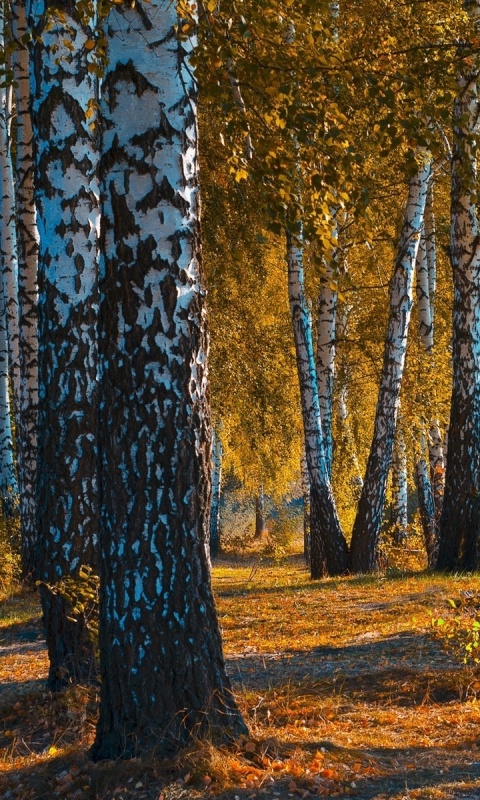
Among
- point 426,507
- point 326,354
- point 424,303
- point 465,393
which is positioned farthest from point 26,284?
point 426,507

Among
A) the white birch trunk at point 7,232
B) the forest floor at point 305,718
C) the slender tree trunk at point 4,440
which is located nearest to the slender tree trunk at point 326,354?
the white birch trunk at point 7,232

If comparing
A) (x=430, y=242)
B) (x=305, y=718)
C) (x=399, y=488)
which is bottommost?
(x=305, y=718)

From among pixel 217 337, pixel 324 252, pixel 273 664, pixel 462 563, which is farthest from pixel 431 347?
pixel 324 252

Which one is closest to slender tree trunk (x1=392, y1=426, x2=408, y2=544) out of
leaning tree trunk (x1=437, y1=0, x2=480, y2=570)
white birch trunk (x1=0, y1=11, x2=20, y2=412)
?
leaning tree trunk (x1=437, y1=0, x2=480, y2=570)

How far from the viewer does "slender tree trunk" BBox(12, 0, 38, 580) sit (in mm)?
11445

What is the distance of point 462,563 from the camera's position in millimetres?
11016

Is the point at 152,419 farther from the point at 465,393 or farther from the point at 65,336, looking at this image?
the point at 465,393

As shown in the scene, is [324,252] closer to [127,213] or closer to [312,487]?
[127,213]

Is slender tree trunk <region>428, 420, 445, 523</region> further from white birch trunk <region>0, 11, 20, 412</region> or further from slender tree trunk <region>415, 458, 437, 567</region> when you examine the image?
white birch trunk <region>0, 11, 20, 412</region>

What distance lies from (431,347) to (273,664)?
10.6 metres

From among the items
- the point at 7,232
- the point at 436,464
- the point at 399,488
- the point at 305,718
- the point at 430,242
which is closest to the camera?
the point at 305,718

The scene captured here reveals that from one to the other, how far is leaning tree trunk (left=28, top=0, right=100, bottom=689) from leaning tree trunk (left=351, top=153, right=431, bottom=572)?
6518mm

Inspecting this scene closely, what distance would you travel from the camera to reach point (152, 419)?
4.58m

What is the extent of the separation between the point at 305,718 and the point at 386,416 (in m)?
7.61
